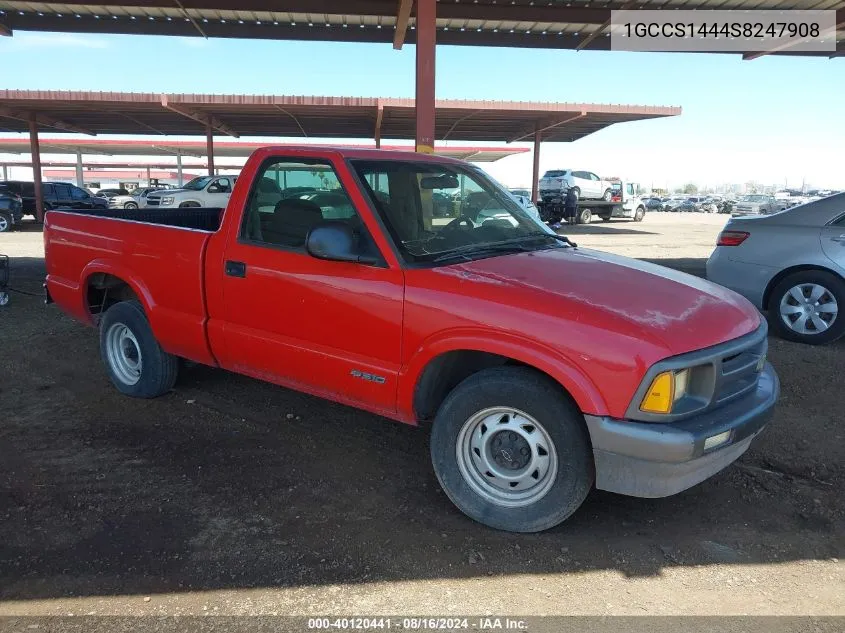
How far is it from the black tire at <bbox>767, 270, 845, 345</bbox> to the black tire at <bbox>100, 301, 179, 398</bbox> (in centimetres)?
589

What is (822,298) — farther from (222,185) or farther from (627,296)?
(222,185)

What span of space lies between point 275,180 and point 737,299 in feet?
9.20

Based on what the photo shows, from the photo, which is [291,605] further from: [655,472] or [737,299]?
[737,299]

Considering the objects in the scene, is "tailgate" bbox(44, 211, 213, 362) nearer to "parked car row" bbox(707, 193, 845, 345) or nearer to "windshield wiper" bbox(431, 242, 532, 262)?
"windshield wiper" bbox(431, 242, 532, 262)

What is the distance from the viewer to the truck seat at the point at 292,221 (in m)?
3.72

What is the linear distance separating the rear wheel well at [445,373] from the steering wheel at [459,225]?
0.81 metres


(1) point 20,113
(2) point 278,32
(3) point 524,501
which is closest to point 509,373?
(3) point 524,501

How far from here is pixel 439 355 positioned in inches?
123

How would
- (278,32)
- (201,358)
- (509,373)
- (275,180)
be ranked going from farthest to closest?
(278,32) < (201,358) < (275,180) < (509,373)

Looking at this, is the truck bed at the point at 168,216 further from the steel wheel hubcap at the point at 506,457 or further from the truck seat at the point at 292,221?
the steel wheel hubcap at the point at 506,457

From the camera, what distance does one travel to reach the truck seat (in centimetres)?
372

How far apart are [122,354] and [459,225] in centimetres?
296

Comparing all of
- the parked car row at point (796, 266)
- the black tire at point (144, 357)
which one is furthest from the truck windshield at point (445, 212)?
the parked car row at point (796, 266)

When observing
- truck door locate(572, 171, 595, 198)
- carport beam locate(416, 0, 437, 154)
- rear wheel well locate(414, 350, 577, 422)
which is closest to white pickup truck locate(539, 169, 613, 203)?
truck door locate(572, 171, 595, 198)
